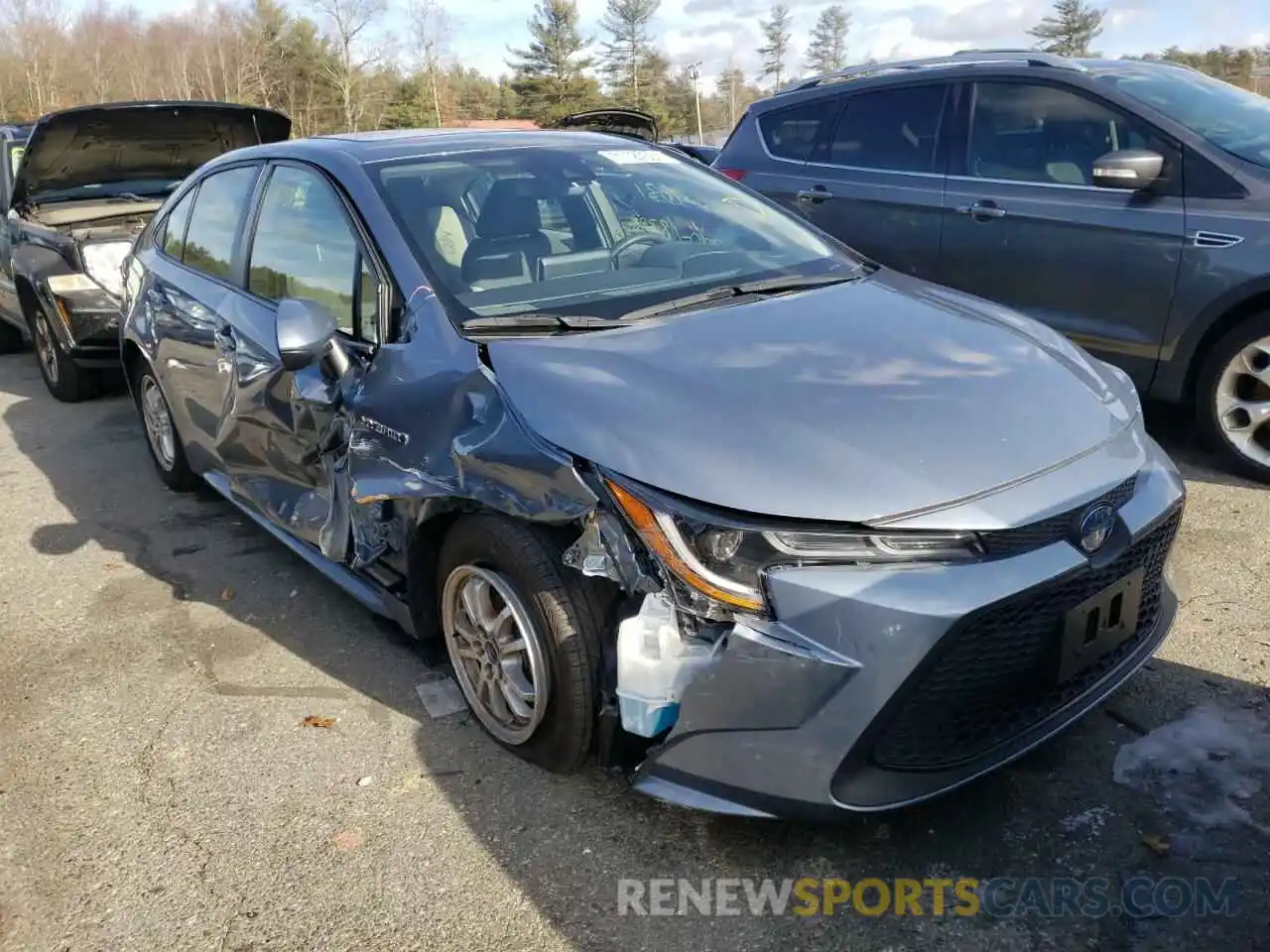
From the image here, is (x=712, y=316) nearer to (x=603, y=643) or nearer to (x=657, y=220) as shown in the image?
(x=657, y=220)

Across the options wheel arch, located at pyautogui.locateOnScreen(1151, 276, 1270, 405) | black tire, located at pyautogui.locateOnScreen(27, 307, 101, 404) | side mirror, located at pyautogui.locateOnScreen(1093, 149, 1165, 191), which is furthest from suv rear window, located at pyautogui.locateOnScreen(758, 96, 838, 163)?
black tire, located at pyautogui.locateOnScreen(27, 307, 101, 404)

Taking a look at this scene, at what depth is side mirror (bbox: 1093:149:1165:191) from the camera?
171 inches

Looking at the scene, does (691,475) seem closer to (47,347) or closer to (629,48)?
(47,347)

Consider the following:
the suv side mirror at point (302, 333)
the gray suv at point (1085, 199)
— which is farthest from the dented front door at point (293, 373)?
the gray suv at point (1085, 199)

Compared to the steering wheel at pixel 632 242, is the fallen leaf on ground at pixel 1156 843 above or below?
below

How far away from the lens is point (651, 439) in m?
2.22

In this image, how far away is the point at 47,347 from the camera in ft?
23.2

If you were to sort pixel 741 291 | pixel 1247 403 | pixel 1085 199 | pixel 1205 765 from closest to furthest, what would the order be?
pixel 1205 765, pixel 741 291, pixel 1247 403, pixel 1085 199

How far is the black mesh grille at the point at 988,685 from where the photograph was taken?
2.05 m

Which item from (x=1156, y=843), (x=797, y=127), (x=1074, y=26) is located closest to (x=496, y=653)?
(x=1156, y=843)

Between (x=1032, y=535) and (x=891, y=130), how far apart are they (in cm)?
397

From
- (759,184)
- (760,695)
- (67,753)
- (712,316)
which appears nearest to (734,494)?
(760,695)

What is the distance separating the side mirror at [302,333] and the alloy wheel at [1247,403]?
143 inches

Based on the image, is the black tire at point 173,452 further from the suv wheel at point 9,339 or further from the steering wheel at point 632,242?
the suv wheel at point 9,339
